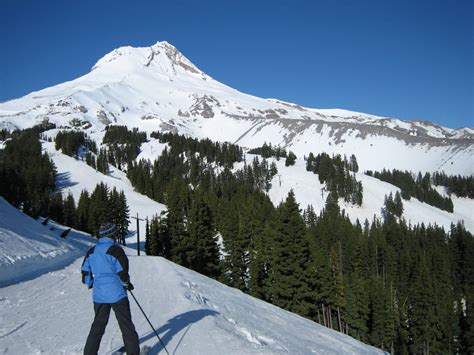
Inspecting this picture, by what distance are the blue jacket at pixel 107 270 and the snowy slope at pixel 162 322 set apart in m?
1.77

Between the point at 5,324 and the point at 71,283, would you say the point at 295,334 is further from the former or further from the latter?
the point at 71,283

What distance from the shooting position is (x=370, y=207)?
15350 centimetres

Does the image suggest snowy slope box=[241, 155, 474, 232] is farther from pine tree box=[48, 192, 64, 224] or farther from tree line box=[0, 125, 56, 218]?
pine tree box=[48, 192, 64, 224]

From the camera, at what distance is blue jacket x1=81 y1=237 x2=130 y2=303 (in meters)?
7.05

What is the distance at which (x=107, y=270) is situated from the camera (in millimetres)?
7062

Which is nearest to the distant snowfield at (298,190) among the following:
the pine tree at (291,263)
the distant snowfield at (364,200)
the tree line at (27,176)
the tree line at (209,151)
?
the distant snowfield at (364,200)

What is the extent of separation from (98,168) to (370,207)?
105405mm

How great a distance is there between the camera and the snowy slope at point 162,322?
28.4 feet

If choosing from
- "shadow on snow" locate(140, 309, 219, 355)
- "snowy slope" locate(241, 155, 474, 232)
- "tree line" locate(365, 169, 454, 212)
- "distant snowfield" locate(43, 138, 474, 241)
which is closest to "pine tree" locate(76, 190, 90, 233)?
"distant snowfield" locate(43, 138, 474, 241)

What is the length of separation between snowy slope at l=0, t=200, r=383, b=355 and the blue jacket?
1.77 m

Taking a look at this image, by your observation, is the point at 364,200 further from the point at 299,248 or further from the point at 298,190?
the point at 299,248

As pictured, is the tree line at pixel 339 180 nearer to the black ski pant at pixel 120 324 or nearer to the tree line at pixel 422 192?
the tree line at pixel 422 192

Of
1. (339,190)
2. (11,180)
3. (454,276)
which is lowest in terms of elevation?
(454,276)

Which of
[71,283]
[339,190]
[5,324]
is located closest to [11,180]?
[71,283]
